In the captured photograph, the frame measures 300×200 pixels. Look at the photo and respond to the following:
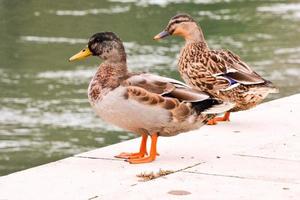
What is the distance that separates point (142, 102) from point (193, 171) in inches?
28.3

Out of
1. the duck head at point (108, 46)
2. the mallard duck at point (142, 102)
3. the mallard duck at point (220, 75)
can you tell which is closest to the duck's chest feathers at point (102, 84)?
the mallard duck at point (142, 102)

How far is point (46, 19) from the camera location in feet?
87.7

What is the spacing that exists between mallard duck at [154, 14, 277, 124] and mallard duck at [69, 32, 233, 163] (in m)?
1.23

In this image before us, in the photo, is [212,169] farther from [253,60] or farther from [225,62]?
[253,60]

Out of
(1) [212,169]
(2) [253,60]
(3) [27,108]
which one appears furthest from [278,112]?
(2) [253,60]

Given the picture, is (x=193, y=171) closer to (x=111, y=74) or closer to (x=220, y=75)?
(x=111, y=74)

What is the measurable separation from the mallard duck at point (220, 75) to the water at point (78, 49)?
367 cm

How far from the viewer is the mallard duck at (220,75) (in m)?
8.76

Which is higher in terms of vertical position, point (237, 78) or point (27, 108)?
point (237, 78)

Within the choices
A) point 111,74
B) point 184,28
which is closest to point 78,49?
point 184,28

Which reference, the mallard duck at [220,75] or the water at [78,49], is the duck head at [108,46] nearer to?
the mallard duck at [220,75]

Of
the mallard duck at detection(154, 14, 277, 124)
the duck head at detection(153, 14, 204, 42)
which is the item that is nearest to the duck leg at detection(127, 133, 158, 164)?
the mallard duck at detection(154, 14, 277, 124)

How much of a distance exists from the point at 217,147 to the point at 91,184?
1.55m

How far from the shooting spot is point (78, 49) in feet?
69.5
